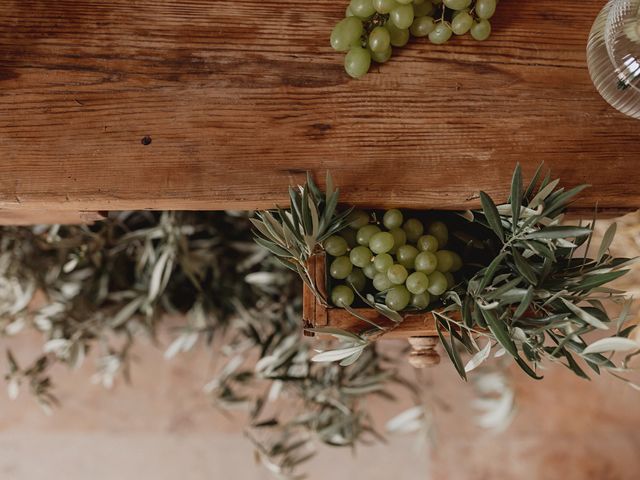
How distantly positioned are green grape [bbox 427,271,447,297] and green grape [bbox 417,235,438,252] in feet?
0.13

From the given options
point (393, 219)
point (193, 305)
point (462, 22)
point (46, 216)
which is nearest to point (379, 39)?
point (462, 22)

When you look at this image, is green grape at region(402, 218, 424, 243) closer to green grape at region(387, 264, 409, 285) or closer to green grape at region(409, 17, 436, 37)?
green grape at region(387, 264, 409, 285)

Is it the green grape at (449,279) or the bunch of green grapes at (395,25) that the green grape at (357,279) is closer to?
the green grape at (449,279)

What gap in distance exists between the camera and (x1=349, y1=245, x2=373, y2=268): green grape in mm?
807

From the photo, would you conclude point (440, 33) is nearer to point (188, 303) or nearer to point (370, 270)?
point (370, 270)

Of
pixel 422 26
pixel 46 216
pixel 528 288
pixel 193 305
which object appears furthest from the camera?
pixel 193 305

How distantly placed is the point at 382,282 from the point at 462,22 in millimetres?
438

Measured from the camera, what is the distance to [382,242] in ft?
2.56

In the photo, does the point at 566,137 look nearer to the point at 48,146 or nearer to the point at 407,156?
the point at 407,156

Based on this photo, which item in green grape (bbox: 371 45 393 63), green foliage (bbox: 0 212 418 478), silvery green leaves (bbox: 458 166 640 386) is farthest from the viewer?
green foliage (bbox: 0 212 418 478)

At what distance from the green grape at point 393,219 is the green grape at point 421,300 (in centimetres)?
12

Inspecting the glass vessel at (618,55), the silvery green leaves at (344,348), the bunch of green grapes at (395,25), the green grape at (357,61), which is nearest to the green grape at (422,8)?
the bunch of green grapes at (395,25)

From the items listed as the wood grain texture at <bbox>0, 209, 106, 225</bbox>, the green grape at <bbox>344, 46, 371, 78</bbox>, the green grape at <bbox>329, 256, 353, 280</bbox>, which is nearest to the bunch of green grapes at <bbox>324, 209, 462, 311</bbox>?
the green grape at <bbox>329, 256, 353, 280</bbox>

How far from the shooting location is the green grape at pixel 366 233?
2.68ft
